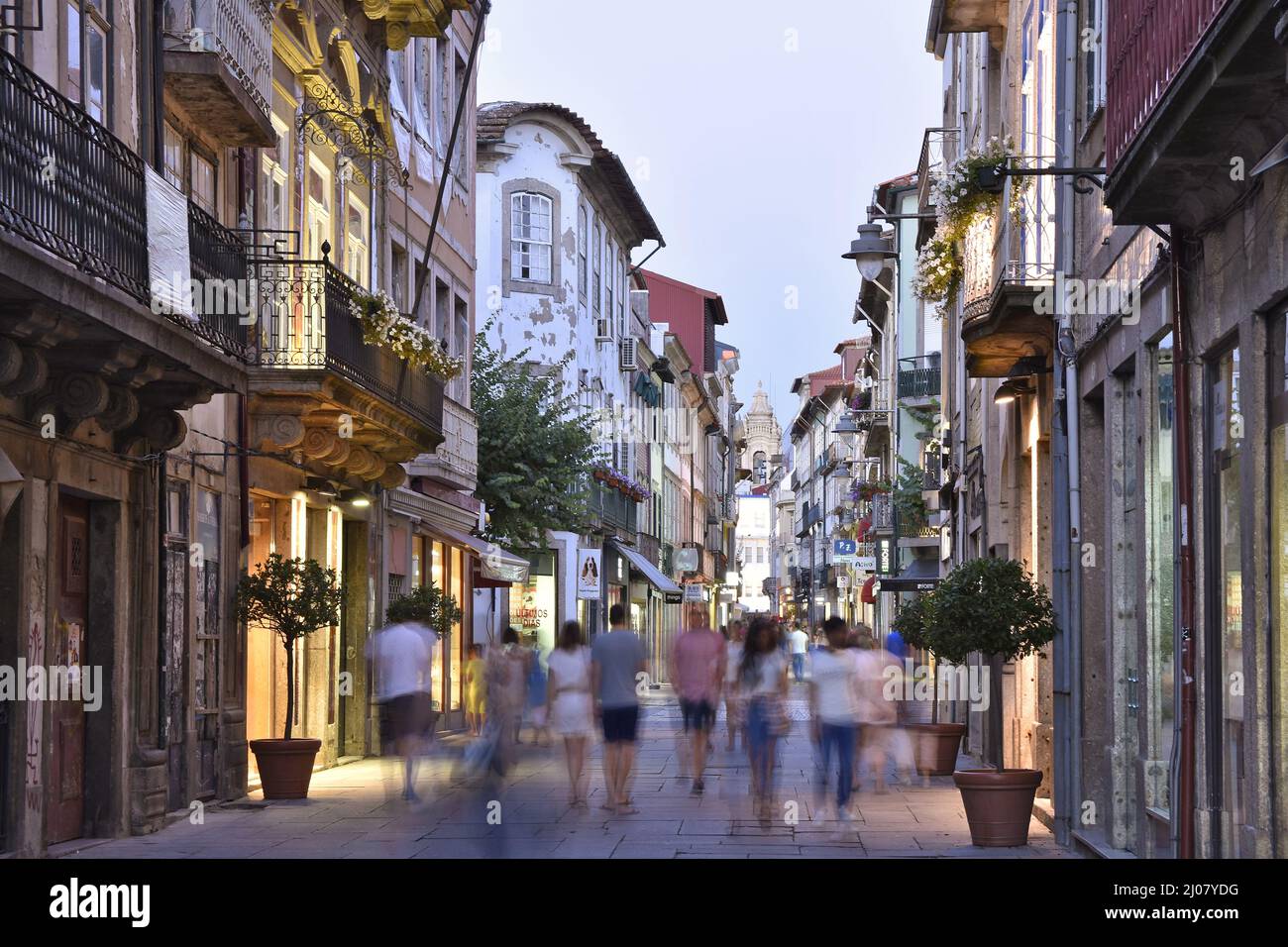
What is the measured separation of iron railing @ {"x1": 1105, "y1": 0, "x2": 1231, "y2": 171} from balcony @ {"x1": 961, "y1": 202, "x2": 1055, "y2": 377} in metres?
4.84

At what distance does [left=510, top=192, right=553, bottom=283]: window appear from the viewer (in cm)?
4456

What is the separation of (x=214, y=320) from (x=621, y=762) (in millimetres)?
5223

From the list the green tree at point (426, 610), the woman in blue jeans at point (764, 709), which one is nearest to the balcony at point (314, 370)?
the green tree at point (426, 610)

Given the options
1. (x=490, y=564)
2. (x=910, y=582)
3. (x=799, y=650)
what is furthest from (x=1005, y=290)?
(x=799, y=650)

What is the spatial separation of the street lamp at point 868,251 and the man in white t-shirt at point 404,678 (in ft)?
23.3

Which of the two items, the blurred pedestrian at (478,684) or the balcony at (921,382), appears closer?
the blurred pedestrian at (478,684)

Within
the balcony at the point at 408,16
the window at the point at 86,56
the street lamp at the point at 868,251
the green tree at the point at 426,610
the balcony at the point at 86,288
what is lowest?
the green tree at the point at 426,610

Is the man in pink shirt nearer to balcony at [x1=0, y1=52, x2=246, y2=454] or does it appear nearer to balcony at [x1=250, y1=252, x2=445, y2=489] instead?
balcony at [x1=250, y1=252, x2=445, y2=489]

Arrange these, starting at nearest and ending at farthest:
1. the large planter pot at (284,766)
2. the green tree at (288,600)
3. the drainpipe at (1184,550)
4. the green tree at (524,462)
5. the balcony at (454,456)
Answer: the drainpipe at (1184,550) → the large planter pot at (284,766) → the green tree at (288,600) → the balcony at (454,456) → the green tree at (524,462)

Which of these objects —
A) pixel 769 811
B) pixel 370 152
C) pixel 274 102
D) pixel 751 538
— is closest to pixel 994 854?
pixel 769 811

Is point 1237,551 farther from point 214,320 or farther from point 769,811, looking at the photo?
point 214,320

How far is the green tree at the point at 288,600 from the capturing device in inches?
777

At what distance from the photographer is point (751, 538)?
16788cm

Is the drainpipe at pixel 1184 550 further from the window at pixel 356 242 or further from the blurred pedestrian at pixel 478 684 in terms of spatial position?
the window at pixel 356 242
